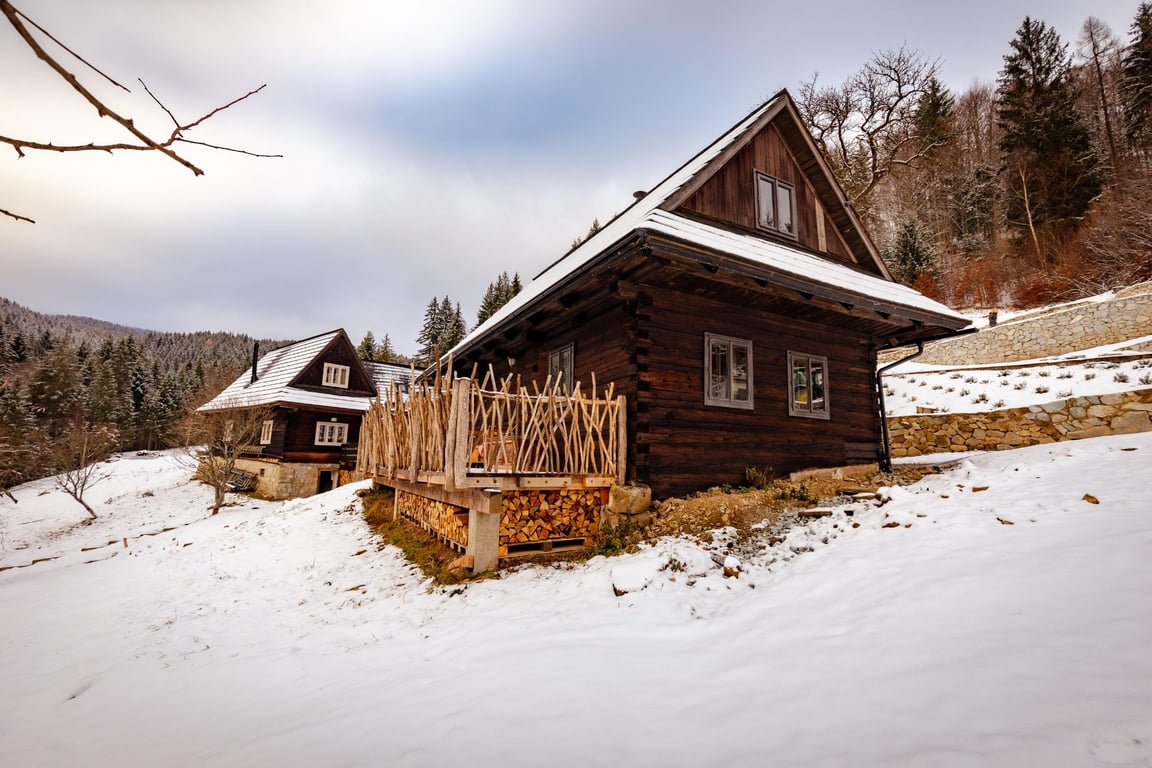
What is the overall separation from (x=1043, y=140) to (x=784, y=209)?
95.1 feet

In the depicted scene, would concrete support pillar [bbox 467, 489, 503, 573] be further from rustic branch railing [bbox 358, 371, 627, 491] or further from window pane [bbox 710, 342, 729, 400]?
window pane [bbox 710, 342, 729, 400]

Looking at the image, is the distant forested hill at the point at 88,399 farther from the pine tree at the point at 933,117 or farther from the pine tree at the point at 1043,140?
the pine tree at the point at 1043,140

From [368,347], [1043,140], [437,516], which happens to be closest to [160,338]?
[368,347]

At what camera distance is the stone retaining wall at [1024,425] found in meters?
11.0

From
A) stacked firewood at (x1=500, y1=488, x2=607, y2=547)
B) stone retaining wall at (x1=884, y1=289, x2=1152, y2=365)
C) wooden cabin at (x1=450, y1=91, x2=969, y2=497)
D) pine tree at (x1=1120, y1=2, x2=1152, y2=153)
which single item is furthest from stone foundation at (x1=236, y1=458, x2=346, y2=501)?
pine tree at (x1=1120, y1=2, x2=1152, y2=153)

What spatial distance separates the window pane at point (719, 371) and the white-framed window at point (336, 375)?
25132mm

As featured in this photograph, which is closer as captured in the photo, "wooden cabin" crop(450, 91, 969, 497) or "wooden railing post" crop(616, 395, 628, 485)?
"wooden railing post" crop(616, 395, 628, 485)

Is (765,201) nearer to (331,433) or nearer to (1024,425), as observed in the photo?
(1024,425)

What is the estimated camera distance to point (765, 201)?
1136 cm

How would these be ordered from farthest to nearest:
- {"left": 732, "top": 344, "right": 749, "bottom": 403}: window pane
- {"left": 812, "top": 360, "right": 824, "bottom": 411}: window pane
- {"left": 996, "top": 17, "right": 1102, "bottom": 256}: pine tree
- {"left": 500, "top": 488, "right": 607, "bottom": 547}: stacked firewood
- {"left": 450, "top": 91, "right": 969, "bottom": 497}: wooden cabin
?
{"left": 996, "top": 17, "right": 1102, "bottom": 256}: pine tree
{"left": 812, "top": 360, "right": 824, "bottom": 411}: window pane
{"left": 732, "top": 344, "right": 749, "bottom": 403}: window pane
{"left": 450, "top": 91, "right": 969, "bottom": 497}: wooden cabin
{"left": 500, "top": 488, "right": 607, "bottom": 547}: stacked firewood

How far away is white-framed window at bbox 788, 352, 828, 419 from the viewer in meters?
10.3

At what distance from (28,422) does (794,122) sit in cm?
5606

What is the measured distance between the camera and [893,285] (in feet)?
40.6

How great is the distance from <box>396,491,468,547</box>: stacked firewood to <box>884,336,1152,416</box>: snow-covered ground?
46.6ft
